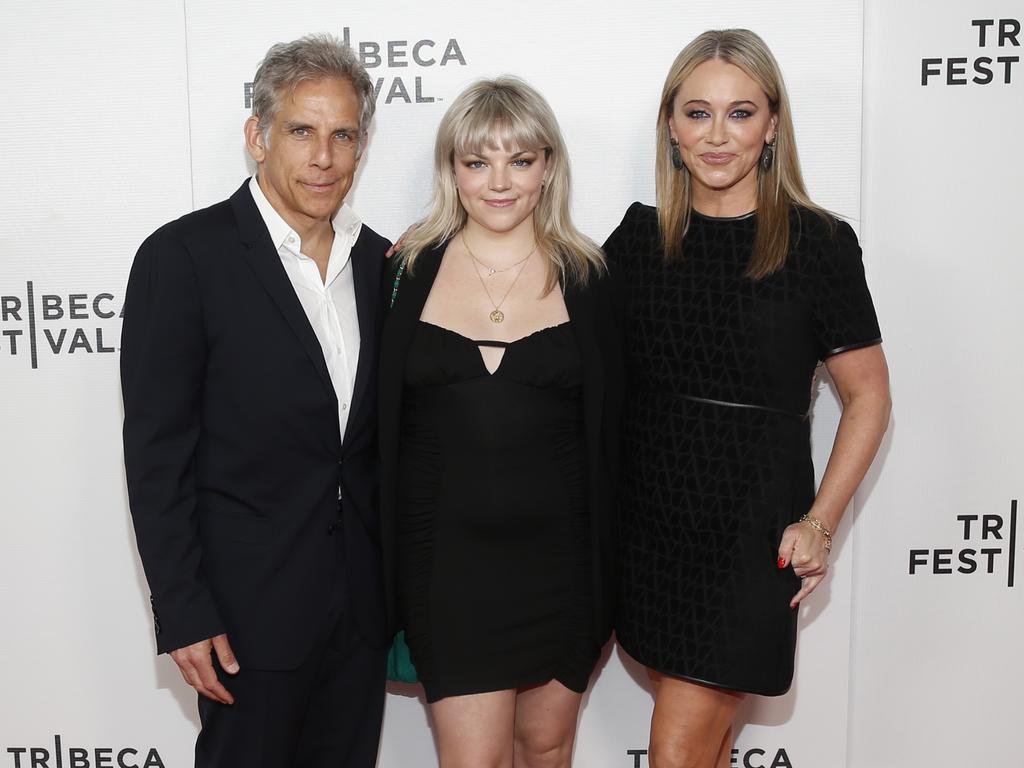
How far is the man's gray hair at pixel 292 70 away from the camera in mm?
1952

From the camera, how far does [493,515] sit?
204 centimetres

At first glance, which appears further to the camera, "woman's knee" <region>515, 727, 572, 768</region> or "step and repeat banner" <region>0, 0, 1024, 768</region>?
"step and repeat banner" <region>0, 0, 1024, 768</region>

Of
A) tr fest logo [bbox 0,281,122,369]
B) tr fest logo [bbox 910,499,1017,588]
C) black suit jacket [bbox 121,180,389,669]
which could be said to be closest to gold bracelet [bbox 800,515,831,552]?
tr fest logo [bbox 910,499,1017,588]

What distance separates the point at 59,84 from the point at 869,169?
7.63 feet

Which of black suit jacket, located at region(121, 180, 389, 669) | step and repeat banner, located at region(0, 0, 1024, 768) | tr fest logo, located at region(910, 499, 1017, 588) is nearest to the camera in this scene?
black suit jacket, located at region(121, 180, 389, 669)

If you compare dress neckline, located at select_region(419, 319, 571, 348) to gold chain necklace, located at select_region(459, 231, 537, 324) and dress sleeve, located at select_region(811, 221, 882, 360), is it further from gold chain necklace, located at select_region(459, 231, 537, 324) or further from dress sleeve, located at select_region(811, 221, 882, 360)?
dress sleeve, located at select_region(811, 221, 882, 360)

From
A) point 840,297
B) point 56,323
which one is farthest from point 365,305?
point 56,323

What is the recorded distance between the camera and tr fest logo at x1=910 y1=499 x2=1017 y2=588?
279cm

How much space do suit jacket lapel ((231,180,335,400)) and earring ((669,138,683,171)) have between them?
0.94m

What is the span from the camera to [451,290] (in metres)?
2.15

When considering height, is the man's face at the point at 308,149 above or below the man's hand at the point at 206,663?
above

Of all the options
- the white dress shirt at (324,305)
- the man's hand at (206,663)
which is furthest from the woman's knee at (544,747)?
the white dress shirt at (324,305)

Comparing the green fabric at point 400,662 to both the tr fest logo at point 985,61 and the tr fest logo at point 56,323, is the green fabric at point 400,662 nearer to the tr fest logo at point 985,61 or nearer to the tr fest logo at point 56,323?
the tr fest logo at point 56,323

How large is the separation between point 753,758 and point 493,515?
145 centimetres
